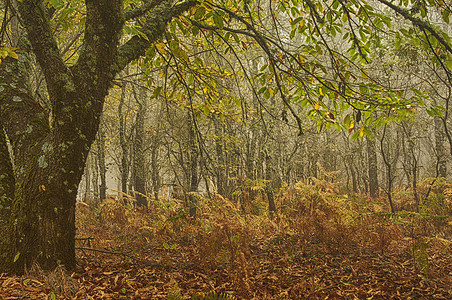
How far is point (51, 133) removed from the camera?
263 centimetres

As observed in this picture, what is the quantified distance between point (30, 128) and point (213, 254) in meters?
2.55

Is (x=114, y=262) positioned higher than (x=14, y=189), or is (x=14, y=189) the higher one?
(x=14, y=189)

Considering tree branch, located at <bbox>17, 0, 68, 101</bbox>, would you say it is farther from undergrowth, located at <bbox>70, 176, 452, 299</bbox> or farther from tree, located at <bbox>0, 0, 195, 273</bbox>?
undergrowth, located at <bbox>70, 176, 452, 299</bbox>

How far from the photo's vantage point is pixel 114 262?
10.7 ft

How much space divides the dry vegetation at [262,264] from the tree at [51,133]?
277 mm

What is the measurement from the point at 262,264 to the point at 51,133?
3.06 metres

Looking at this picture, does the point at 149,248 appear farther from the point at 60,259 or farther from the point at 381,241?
the point at 381,241

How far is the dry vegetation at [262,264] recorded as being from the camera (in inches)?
99.7

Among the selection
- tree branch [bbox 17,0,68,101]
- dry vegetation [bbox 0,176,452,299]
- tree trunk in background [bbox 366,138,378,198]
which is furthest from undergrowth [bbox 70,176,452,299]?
tree trunk in background [bbox 366,138,378,198]

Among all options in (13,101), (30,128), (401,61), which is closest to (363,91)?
(30,128)

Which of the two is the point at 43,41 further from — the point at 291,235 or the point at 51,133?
the point at 291,235

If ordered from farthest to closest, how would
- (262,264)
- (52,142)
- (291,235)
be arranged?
(291,235)
(262,264)
(52,142)

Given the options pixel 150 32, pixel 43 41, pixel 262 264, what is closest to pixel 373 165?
pixel 262 264

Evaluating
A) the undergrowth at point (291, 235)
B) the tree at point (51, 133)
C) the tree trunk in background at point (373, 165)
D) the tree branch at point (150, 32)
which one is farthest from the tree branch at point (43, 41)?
the tree trunk in background at point (373, 165)
